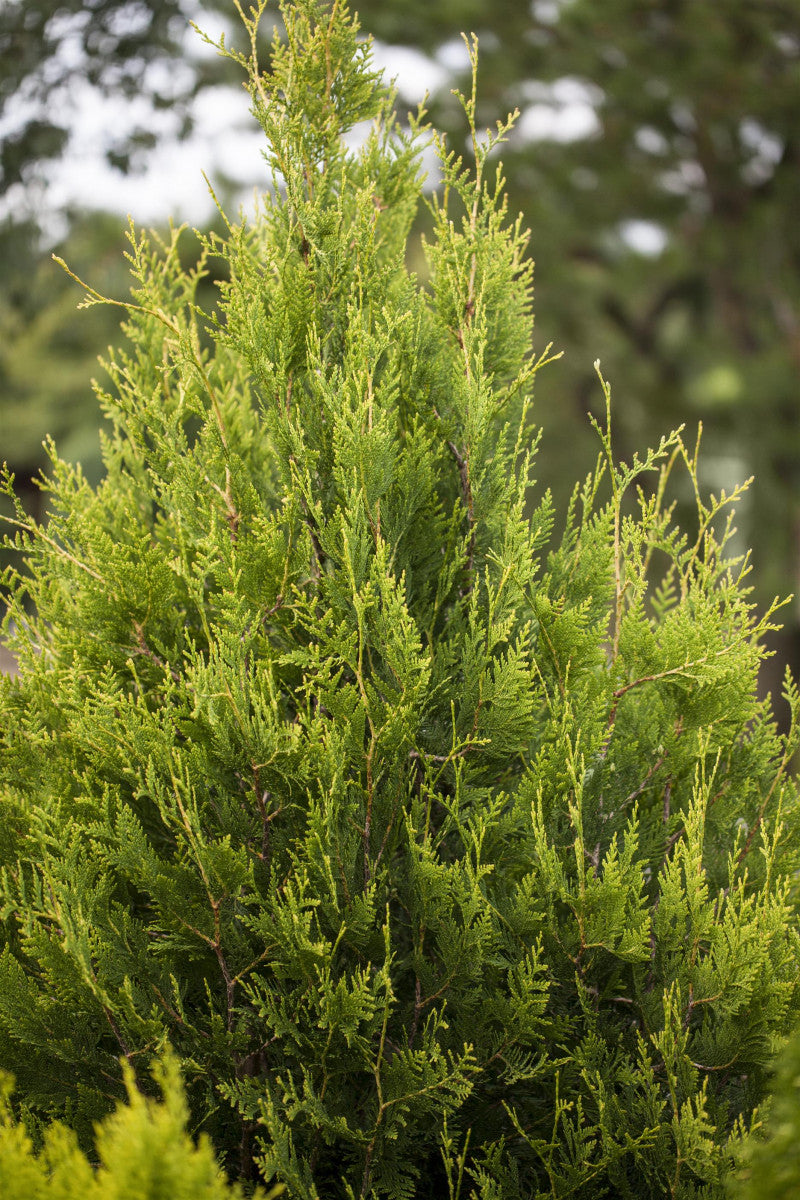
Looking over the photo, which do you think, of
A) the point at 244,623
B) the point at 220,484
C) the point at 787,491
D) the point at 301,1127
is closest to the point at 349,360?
the point at 220,484

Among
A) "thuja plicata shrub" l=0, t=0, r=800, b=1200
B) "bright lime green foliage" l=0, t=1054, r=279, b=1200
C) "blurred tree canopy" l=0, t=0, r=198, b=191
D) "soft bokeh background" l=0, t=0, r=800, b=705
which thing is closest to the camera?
"bright lime green foliage" l=0, t=1054, r=279, b=1200

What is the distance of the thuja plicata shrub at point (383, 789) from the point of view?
2.37 meters

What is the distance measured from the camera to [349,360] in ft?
8.21

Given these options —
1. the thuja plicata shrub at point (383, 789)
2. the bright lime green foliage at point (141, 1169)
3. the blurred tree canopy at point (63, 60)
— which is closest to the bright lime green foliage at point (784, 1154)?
the thuja plicata shrub at point (383, 789)

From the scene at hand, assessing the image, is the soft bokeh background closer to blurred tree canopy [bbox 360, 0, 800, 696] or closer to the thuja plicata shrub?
blurred tree canopy [bbox 360, 0, 800, 696]

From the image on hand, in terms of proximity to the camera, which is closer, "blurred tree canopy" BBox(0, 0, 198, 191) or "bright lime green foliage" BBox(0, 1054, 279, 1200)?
"bright lime green foliage" BBox(0, 1054, 279, 1200)

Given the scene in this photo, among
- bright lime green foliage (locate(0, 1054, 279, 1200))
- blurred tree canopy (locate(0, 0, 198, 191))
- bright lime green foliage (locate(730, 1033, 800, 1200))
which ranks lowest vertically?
bright lime green foliage (locate(730, 1033, 800, 1200))

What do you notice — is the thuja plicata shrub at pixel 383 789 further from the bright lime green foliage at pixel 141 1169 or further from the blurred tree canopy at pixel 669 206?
the blurred tree canopy at pixel 669 206

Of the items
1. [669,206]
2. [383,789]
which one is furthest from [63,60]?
[669,206]

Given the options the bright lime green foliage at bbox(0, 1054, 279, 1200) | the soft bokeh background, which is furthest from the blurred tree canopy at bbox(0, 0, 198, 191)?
the bright lime green foliage at bbox(0, 1054, 279, 1200)

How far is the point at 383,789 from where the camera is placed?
103 inches

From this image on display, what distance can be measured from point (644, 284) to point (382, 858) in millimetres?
11177

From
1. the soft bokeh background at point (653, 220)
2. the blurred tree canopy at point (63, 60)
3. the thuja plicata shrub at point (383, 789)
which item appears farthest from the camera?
the soft bokeh background at point (653, 220)

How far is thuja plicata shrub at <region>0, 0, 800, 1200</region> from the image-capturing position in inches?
93.3
